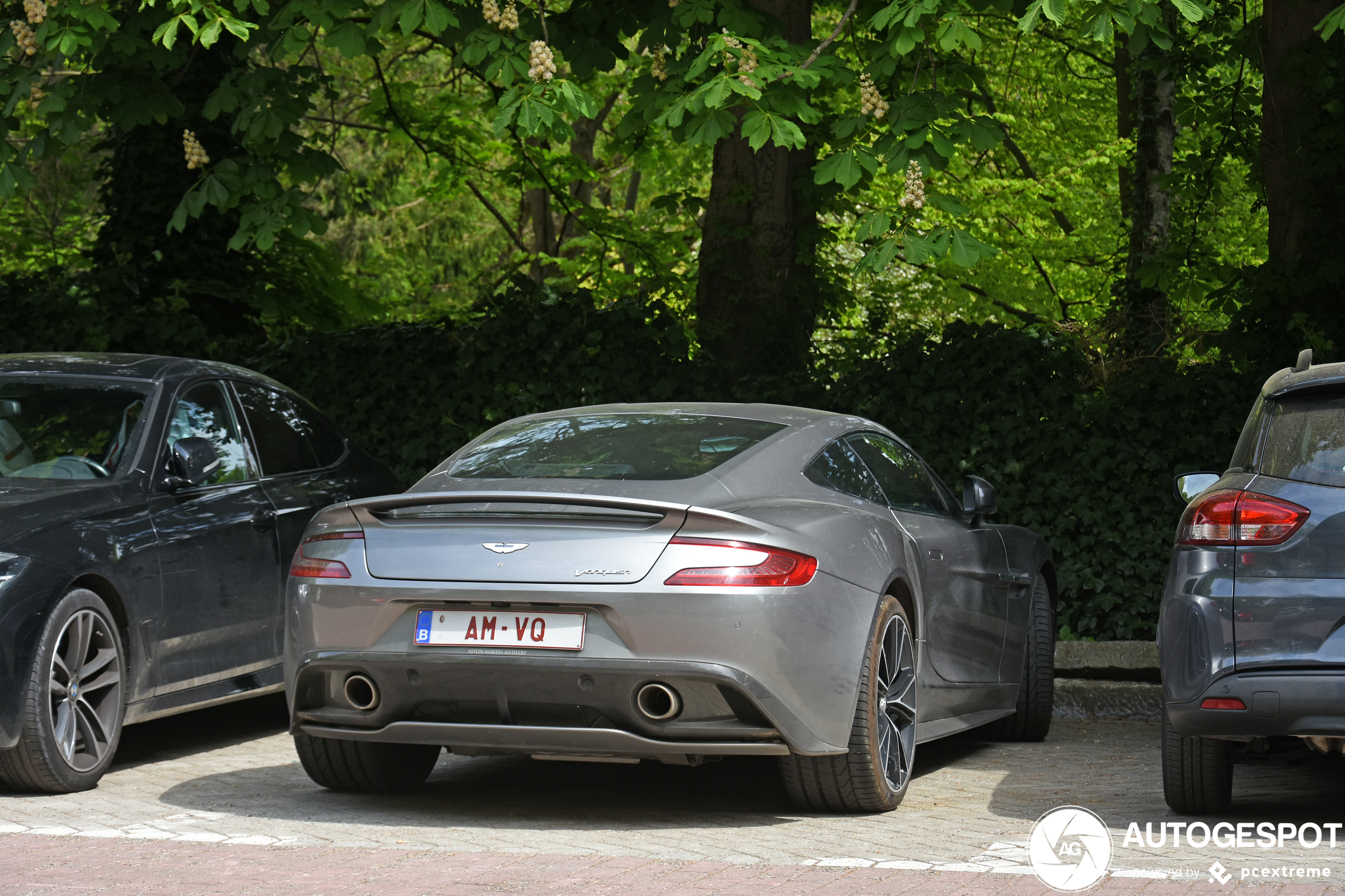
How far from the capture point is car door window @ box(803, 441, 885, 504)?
6.16 meters

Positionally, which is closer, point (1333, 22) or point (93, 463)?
point (93, 463)

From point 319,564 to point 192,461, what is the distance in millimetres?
1533

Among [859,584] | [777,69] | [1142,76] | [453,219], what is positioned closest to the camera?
[859,584]

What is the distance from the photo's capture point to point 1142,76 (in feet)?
51.0

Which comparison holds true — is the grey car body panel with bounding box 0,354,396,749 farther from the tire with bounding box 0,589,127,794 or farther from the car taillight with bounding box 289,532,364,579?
the car taillight with bounding box 289,532,364,579

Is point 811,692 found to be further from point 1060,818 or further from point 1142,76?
point 1142,76

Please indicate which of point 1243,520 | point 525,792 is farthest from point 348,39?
point 1243,520

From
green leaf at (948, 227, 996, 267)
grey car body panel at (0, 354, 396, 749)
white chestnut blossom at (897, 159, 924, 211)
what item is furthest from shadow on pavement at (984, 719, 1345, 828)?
grey car body panel at (0, 354, 396, 749)

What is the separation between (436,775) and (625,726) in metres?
1.76

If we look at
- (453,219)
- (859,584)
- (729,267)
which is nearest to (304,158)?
(729,267)

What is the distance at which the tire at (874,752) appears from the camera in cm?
564

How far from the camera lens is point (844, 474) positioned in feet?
20.9

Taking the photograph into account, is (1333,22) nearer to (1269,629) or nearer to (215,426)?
(1269,629)

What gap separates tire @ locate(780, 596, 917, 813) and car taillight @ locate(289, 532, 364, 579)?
5.60 ft
